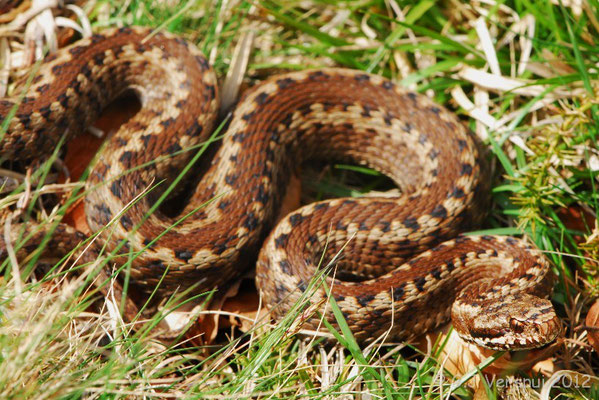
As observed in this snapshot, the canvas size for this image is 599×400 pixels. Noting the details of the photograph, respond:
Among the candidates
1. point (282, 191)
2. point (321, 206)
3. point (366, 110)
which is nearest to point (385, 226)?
point (321, 206)

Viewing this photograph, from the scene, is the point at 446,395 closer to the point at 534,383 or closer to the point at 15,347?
the point at 534,383

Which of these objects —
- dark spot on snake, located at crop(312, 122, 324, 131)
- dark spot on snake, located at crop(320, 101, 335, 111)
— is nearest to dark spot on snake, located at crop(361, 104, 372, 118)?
dark spot on snake, located at crop(320, 101, 335, 111)

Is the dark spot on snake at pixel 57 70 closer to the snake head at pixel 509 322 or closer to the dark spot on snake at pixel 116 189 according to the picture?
the dark spot on snake at pixel 116 189

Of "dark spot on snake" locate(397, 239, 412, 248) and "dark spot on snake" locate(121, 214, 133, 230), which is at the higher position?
"dark spot on snake" locate(121, 214, 133, 230)

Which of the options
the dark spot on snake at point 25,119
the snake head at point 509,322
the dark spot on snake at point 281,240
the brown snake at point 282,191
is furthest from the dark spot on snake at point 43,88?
the snake head at point 509,322

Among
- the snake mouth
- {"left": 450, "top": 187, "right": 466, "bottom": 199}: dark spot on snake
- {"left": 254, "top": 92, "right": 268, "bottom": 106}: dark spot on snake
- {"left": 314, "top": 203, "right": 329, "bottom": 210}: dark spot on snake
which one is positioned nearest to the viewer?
the snake mouth

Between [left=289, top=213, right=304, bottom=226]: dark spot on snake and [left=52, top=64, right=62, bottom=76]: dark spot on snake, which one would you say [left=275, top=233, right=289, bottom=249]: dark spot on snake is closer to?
[left=289, top=213, right=304, bottom=226]: dark spot on snake
